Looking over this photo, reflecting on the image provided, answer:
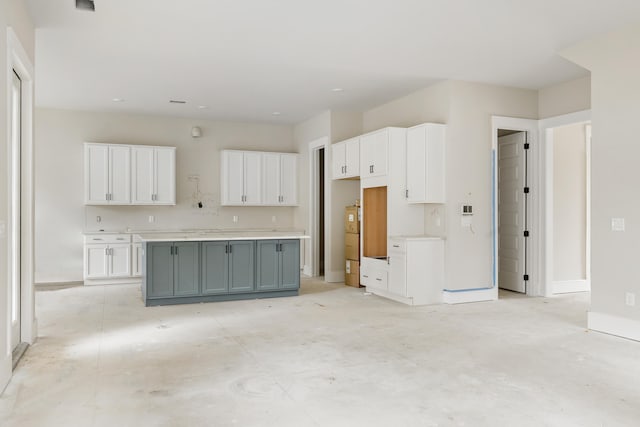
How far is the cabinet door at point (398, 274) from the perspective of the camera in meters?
6.02

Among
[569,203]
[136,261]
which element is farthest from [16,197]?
[569,203]

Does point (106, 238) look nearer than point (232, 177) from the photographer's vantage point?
Yes

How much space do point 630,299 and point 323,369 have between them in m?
3.11

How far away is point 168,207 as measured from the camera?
28.5ft

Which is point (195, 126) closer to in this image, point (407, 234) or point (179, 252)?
point (179, 252)

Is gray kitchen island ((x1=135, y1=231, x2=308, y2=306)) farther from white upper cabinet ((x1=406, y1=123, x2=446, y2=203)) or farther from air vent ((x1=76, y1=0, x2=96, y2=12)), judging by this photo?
air vent ((x1=76, y1=0, x2=96, y2=12))

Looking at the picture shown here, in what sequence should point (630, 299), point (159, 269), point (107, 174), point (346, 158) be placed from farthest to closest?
point (107, 174) < point (346, 158) < point (159, 269) < point (630, 299)

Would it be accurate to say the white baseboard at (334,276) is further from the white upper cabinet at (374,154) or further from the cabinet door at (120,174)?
the cabinet door at (120,174)

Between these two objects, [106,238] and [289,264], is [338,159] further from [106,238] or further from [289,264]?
[106,238]

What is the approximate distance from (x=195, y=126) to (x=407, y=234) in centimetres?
469

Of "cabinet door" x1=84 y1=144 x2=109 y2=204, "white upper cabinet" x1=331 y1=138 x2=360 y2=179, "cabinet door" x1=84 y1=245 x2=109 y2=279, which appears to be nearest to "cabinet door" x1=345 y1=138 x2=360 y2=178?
"white upper cabinet" x1=331 y1=138 x2=360 y2=179

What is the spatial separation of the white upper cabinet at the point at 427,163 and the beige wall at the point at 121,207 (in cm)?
333

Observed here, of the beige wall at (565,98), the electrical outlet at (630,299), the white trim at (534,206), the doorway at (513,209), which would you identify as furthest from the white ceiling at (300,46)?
the electrical outlet at (630,299)

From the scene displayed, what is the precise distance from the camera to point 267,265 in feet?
21.4
